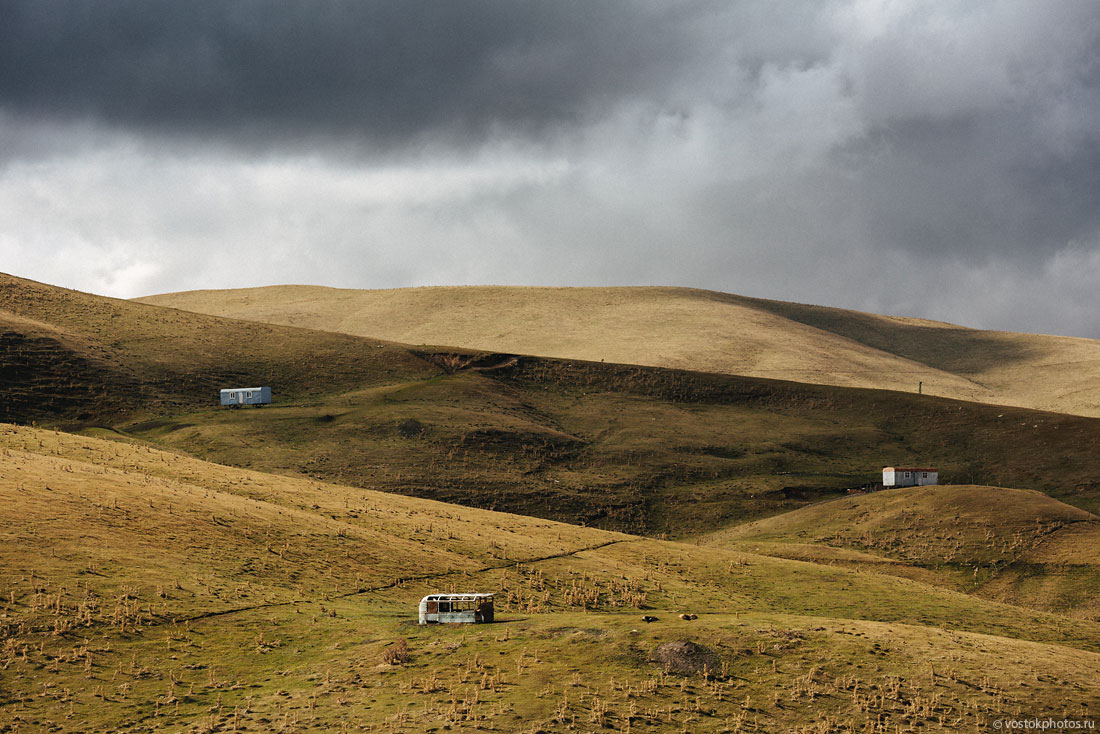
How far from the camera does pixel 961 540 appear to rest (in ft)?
247

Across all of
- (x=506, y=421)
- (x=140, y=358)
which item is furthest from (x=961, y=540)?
(x=140, y=358)

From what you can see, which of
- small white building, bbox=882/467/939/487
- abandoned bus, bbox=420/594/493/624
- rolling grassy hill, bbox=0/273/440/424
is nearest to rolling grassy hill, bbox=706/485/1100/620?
small white building, bbox=882/467/939/487

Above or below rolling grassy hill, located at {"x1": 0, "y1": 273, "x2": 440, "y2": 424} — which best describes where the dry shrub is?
below

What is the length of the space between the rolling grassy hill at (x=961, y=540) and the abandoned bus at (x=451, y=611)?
4036 cm

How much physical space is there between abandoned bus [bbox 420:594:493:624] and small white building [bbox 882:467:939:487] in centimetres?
6678

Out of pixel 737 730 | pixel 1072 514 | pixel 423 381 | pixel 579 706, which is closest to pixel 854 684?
pixel 737 730

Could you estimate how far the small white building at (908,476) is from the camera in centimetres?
9581

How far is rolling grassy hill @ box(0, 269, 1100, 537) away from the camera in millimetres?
95375

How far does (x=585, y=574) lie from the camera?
169 ft

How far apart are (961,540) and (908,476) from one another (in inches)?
839

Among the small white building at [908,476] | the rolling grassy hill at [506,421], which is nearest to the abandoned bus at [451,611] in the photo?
the rolling grassy hill at [506,421]

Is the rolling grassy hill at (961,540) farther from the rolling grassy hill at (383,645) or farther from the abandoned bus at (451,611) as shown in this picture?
the abandoned bus at (451,611)

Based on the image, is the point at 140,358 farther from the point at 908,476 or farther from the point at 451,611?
the point at 451,611

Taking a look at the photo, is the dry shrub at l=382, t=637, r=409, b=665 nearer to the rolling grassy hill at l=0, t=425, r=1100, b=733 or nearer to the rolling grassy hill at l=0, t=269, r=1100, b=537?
the rolling grassy hill at l=0, t=425, r=1100, b=733
